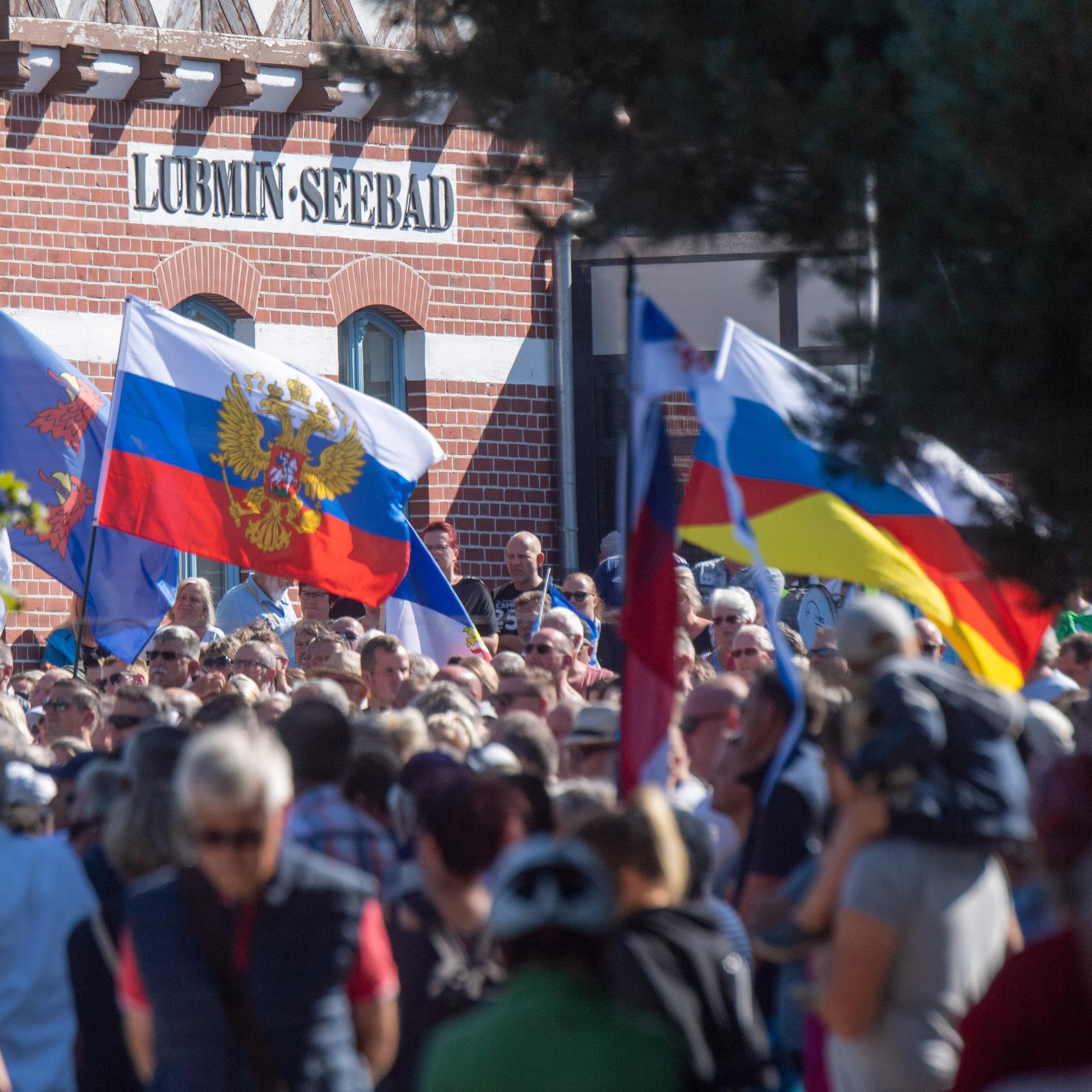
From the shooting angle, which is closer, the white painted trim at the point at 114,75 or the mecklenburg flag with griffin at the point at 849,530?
the mecklenburg flag with griffin at the point at 849,530

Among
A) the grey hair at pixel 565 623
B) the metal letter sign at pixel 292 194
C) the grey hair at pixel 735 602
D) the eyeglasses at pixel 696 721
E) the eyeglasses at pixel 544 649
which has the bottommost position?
the eyeglasses at pixel 696 721

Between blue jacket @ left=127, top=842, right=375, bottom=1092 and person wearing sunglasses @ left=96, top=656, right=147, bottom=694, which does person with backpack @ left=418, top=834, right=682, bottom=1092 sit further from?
person wearing sunglasses @ left=96, top=656, right=147, bottom=694

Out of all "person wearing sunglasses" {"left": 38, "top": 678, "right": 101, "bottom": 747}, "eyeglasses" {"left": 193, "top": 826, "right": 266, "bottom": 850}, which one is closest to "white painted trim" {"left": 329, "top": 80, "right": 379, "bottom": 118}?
"person wearing sunglasses" {"left": 38, "top": 678, "right": 101, "bottom": 747}

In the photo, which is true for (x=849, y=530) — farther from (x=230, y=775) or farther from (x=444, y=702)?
(x=230, y=775)

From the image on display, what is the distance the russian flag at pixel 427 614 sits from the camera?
39.0ft

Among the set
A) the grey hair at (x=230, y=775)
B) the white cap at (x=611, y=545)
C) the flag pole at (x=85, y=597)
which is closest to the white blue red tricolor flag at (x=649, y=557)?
the grey hair at (x=230, y=775)

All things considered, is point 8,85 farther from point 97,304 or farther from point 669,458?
point 669,458

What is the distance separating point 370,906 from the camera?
462cm

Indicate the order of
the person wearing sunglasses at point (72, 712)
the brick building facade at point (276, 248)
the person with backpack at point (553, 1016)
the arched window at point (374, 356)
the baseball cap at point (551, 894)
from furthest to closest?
the arched window at point (374, 356), the brick building facade at point (276, 248), the person wearing sunglasses at point (72, 712), the baseball cap at point (551, 894), the person with backpack at point (553, 1016)

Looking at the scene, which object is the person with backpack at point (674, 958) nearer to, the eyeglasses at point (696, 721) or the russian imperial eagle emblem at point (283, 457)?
the eyeglasses at point (696, 721)

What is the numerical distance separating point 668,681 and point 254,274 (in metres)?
10.9

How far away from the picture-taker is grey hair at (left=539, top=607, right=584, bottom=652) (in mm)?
10711

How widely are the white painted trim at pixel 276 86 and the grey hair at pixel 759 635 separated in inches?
309

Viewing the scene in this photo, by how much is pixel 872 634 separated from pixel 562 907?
81.2 inches
